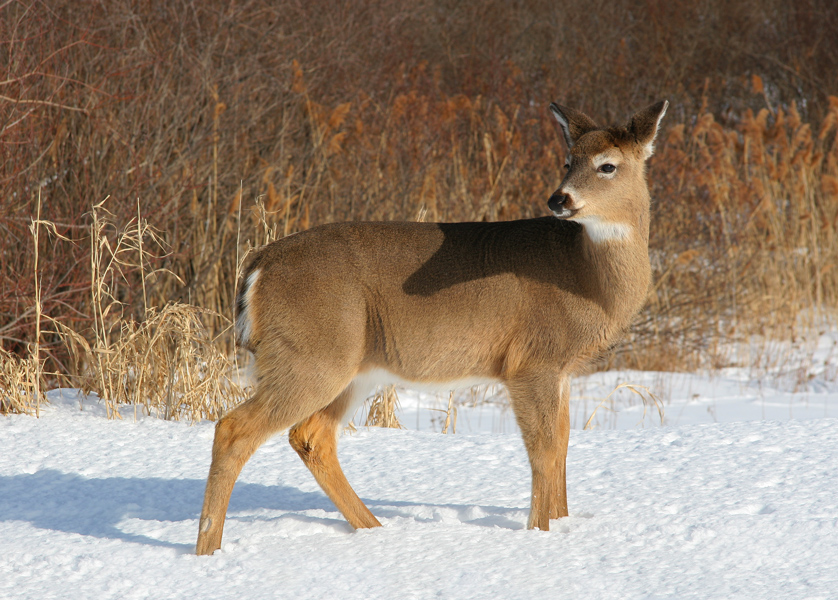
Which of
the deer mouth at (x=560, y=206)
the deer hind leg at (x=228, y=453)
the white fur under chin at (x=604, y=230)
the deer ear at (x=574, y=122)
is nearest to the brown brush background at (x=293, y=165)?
the deer hind leg at (x=228, y=453)

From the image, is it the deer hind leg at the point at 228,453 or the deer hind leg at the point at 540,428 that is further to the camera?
the deer hind leg at the point at 540,428

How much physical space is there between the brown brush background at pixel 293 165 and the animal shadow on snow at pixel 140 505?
59.9 inches

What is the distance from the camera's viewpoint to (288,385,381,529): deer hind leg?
3.98 meters

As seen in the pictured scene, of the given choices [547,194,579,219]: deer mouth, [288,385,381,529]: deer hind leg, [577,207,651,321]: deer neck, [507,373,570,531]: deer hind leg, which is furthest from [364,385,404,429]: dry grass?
[547,194,579,219]: deer mouth

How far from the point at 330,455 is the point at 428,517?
0.52 meters

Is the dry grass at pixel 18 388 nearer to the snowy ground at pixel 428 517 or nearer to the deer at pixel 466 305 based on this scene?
the snowy ground at pixel 428 517

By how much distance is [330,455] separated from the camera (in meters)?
4.07

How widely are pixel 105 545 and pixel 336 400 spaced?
1121 millimetres

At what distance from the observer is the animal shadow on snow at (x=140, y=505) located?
13.3 feet

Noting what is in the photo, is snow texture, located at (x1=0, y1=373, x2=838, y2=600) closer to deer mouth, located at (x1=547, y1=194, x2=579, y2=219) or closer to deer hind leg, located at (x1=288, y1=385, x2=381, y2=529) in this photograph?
deer hind leg, located at (x1=288, y1=385, x2=381, y2=529)

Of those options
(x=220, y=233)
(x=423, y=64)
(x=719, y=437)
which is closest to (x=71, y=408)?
(x=220, y=233)

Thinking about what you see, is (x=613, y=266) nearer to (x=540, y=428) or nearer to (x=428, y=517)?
(x=540, y=428)

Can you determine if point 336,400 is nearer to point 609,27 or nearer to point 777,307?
point 777,307

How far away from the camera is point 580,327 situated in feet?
12.9
